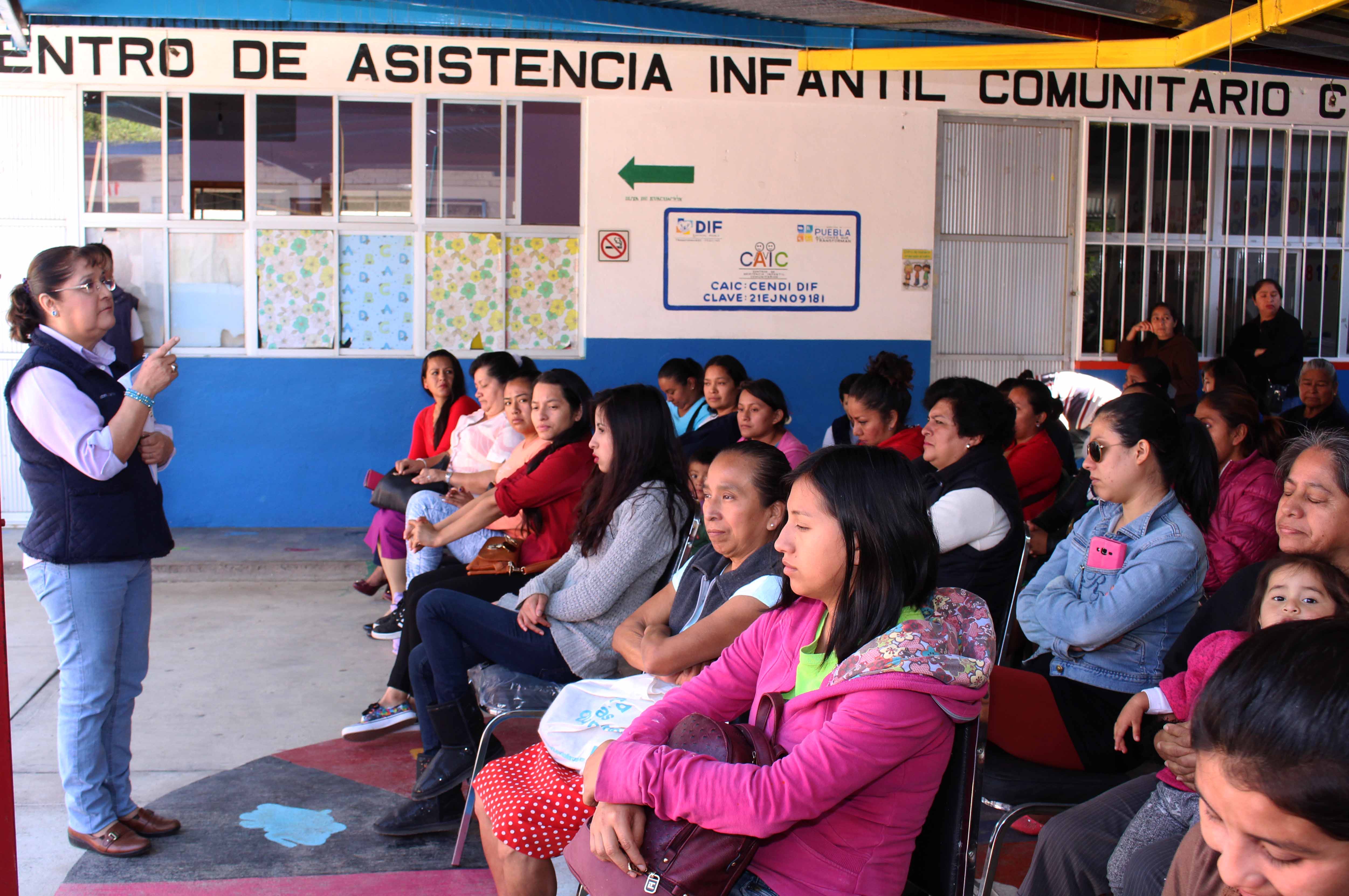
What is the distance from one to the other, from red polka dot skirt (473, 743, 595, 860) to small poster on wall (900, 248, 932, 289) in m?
5.84

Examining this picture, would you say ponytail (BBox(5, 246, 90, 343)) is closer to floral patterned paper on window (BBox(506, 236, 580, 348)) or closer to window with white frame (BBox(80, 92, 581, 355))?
window with white frame (BBox(80, 92, 581, 355))

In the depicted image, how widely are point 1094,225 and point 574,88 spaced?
3.85m

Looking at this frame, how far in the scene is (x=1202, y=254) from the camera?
799cm

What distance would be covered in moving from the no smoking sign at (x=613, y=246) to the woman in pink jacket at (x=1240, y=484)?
4181mm

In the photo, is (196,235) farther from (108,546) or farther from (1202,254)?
(1202,254)

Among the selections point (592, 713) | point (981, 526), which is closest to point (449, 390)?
point (981, 526)

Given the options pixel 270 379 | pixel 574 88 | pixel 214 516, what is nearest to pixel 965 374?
pixel 574 88

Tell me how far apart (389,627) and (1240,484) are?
141 inches

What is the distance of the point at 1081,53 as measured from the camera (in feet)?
21.0

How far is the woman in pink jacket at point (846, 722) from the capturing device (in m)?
1.66

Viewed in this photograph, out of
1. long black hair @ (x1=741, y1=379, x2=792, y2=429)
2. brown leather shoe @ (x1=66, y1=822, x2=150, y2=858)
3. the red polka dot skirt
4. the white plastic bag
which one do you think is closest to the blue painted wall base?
long black hair @ (x1=741, y1=379, x2=792, y2=429)

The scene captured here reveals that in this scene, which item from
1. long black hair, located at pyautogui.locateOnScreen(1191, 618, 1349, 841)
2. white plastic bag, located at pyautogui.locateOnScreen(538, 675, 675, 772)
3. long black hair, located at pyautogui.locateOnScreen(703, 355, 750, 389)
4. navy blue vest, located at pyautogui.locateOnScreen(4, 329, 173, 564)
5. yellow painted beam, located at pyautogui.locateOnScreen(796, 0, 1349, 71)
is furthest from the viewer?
long black hair, located at pyautogui.locateOnScreen(703, 355, 750, 389)

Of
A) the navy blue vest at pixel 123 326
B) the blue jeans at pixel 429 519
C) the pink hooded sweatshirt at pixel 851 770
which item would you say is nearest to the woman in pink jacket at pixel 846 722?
the pink hooded sweatshirt at pixel 851 770

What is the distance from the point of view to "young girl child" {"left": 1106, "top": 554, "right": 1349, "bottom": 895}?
1930mm
